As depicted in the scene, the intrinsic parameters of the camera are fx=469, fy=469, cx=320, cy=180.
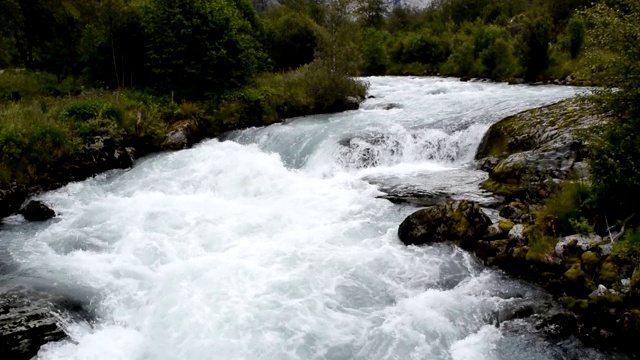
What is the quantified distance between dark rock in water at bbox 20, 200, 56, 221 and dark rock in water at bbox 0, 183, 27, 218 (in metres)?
0.89

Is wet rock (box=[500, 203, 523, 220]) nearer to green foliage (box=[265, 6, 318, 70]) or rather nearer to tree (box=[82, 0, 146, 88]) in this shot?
tree (box=[82, 0, 146, 88])

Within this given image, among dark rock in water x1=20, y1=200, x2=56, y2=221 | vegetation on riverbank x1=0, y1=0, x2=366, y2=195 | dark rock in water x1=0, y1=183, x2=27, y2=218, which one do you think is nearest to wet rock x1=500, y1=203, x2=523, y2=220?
dark rock in water x1=20, y1=200, x2=56, y2=221

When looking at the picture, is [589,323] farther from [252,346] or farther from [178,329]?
[178,329]

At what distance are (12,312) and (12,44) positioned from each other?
97.3 ft

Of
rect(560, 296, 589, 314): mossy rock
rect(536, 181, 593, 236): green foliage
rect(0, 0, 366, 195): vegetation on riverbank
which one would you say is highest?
rect(0, 0, 366, 195): vegetation on riverbank

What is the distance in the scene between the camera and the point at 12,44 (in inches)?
1223

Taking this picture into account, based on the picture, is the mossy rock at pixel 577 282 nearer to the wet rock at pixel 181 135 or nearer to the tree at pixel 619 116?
the tree at pixel 619 116

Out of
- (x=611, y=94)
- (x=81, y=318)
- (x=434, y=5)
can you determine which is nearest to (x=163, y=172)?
(x=81, y=318)

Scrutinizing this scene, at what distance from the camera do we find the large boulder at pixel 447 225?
34.1 ft

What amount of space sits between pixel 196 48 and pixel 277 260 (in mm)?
16017

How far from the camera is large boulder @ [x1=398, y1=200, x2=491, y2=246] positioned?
10398 mm

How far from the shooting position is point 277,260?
10.3m

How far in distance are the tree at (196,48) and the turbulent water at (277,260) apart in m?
6.03

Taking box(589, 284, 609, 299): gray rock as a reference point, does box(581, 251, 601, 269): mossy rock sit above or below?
above
